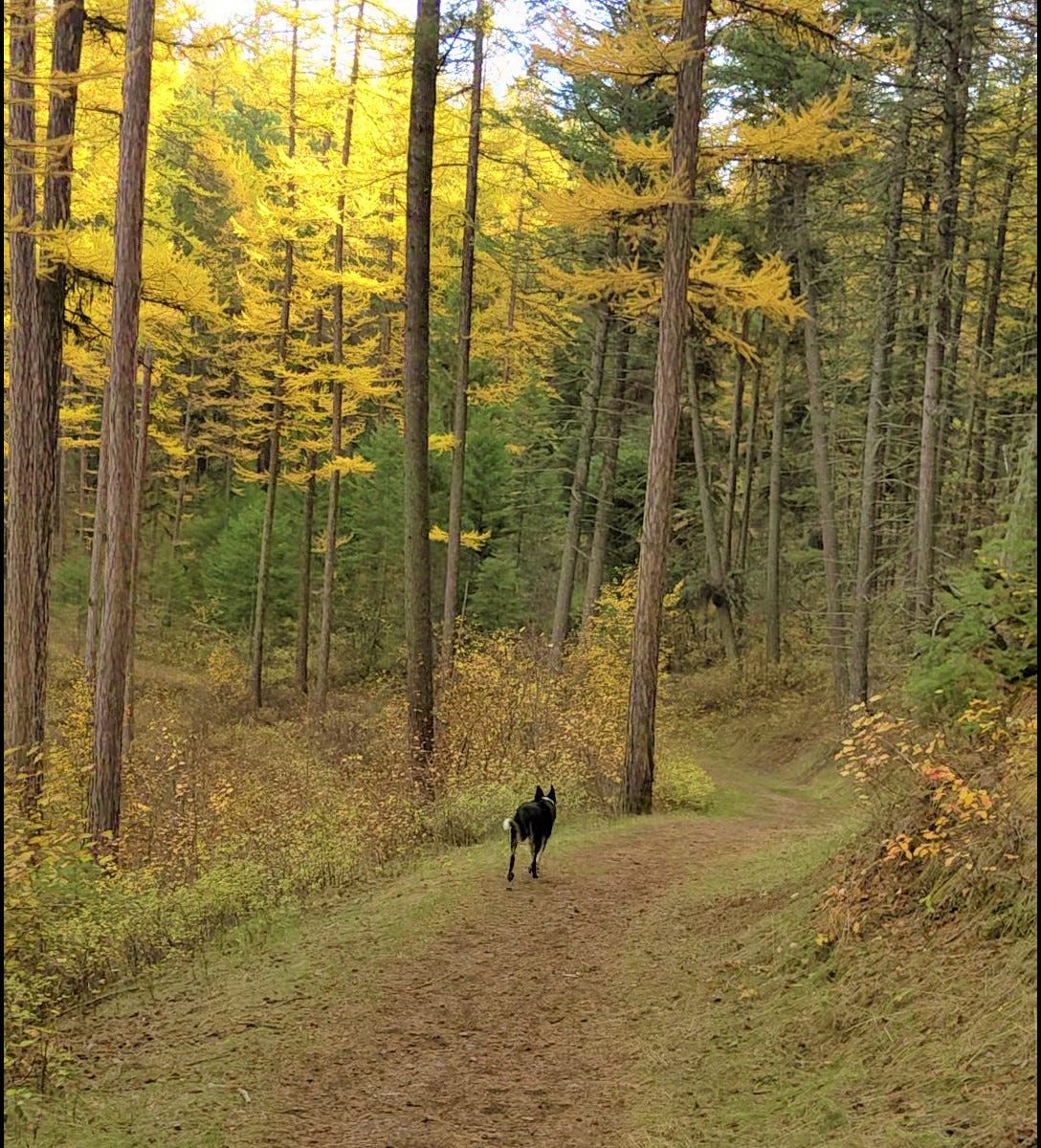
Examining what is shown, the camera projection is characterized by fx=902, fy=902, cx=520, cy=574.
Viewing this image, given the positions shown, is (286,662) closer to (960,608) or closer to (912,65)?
(912,65)

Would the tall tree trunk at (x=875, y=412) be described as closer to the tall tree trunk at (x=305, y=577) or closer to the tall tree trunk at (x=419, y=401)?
the tall tree trunk at (x=419, y=401)

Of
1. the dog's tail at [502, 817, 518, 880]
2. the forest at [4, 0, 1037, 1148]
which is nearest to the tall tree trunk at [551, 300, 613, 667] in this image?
the forest at [4, 0, 1037, 1148]

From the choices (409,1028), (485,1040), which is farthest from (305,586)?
(485,1040)

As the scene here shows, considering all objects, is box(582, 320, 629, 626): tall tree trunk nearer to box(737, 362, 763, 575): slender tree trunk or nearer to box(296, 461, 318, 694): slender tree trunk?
box(737, 362, 763, 575): slender tree trunk

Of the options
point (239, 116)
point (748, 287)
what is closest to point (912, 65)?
point (748, 287)

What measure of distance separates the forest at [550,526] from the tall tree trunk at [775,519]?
0.14 m

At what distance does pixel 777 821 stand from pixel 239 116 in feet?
130

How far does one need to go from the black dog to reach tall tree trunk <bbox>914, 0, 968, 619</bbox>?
7844 millimetres

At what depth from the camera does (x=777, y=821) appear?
40.0ft

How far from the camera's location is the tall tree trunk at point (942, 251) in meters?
13.7

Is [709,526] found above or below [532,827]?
above

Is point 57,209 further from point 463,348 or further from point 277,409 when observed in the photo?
point 277,409

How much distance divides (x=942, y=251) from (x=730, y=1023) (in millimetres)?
13111

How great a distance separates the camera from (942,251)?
563 inches
